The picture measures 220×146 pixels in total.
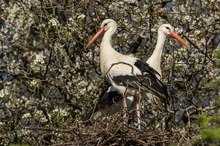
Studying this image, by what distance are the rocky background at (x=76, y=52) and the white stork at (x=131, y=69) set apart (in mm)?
415

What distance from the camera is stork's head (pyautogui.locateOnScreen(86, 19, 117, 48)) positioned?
32.7ft

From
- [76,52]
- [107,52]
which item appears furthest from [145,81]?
[76,52]

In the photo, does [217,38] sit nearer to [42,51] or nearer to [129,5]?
[129,5]

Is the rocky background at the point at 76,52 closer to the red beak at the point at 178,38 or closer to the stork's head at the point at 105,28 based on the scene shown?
the red beak at the point at 178,38

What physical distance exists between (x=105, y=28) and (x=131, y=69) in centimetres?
129

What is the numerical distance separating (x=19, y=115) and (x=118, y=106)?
1.54 m

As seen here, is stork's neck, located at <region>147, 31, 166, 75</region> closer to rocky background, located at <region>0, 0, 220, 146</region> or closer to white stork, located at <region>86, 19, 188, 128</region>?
white stork, located at <region>86, 19, 188, 128</region>

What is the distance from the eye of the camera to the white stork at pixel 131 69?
8.77 m

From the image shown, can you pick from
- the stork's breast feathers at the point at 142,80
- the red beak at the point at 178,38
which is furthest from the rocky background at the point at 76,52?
the stork's breast feathers at the point at 142,80

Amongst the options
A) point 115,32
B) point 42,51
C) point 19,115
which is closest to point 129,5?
point 115,32

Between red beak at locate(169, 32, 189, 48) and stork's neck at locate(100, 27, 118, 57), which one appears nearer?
stork's neck at locate(100, 27, 118, 57)

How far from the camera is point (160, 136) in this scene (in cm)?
739

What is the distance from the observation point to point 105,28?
10.0 meters

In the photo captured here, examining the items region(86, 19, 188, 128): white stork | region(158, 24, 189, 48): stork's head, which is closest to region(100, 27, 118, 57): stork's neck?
region(86, 19, 188, 128): white stork
